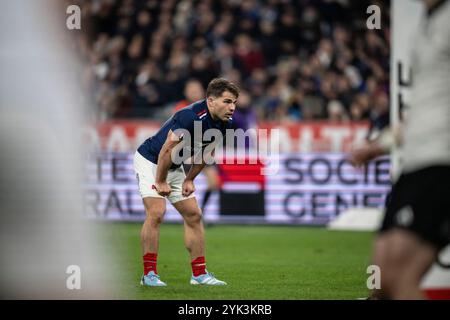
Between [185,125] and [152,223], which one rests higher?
[185,125]

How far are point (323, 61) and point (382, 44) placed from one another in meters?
1.42

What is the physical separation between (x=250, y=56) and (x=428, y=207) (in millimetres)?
16479

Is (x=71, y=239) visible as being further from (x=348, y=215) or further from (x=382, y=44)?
(x=382, y=44)

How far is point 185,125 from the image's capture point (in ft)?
27.9

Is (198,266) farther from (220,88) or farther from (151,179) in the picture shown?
(220,88)

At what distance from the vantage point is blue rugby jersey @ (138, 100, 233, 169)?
336 inches

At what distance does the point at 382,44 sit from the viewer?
20875mm

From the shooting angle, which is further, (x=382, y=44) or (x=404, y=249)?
(x=382, y=44)

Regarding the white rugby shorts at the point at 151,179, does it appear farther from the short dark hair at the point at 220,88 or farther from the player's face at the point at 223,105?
the short dark hair at the point at 220,88

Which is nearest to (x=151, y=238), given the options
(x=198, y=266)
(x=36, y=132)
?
(x=198, y=266)

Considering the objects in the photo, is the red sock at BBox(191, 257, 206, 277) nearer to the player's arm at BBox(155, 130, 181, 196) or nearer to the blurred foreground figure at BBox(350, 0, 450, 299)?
the player's arm at BBox(155, 130, 181, 196)

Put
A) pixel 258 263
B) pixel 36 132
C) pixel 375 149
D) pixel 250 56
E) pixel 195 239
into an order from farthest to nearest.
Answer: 1. pixel 250 56
2. pixel 258 263
3. pixel 195 239
4. pixel 375 149
5. pixel 36 132

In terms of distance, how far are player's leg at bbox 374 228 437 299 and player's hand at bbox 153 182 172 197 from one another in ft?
13.0
